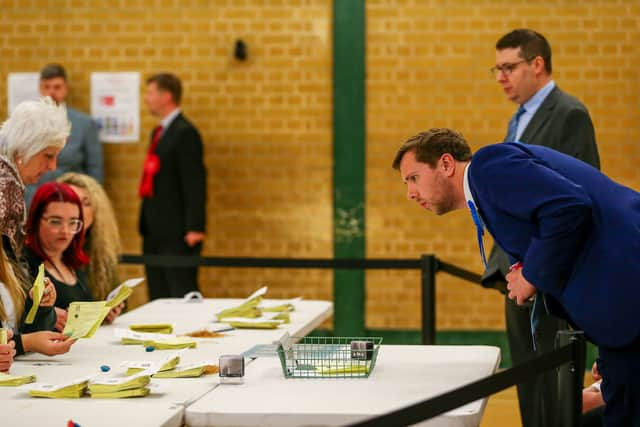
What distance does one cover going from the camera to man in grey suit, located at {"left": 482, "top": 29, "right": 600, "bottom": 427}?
14.9 feet

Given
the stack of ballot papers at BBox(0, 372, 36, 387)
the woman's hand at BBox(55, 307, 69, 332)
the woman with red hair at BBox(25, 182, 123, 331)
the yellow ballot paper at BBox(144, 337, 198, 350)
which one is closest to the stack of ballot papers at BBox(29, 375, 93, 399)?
the stack of ballot papers at BBox(0, 372, 36, 387)

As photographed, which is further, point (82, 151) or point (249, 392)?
point (82, 151)

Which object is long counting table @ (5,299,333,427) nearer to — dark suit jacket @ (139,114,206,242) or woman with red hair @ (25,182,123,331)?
woman with red hair @ (25,182,123,331)

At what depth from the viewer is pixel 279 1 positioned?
7574 millimetres

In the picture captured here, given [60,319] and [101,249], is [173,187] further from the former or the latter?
[60,319]

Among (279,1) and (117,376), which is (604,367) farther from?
(279,1)

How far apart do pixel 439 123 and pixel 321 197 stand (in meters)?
0.95

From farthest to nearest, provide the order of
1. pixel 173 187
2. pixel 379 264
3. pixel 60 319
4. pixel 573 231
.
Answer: pixel 173 187, pixel 379 264, pixel 60 319, pixel 573 231

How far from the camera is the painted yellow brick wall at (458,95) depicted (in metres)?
7.40

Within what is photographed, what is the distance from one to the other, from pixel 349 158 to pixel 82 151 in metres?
1.81

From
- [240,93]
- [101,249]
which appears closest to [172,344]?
[101,249]

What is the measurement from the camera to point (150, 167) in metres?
7.43

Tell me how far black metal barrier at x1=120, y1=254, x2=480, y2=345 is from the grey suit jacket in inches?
69.7

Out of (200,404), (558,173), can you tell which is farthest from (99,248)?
(558,173)
